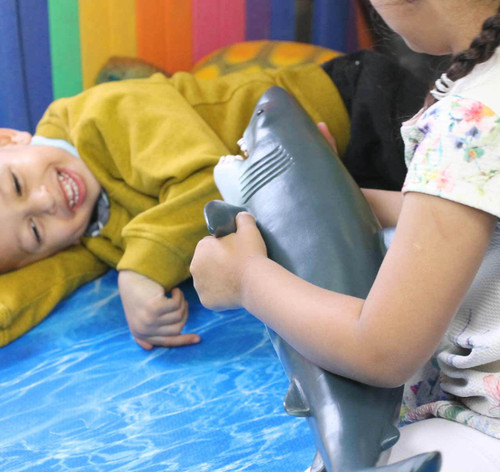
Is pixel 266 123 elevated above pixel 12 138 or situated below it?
above

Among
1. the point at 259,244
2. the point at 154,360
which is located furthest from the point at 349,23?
Result: the point at 259,244

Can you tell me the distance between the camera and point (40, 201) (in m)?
1.45

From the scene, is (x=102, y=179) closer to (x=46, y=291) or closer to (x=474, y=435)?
(x=46, y=291)

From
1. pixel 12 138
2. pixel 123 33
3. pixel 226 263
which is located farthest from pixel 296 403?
pixel 123 33

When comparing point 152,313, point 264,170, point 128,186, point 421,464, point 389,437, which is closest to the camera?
point 421,464

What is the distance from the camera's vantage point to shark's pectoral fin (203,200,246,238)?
862mm

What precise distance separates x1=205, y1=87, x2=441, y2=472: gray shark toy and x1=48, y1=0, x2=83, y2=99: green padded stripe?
924mm

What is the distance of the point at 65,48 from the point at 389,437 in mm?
1464

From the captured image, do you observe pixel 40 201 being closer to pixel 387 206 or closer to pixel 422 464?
pixel 387 206

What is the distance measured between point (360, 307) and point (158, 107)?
3.10ft

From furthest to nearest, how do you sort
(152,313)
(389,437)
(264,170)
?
(152,313)
(264,170)
(389,437)

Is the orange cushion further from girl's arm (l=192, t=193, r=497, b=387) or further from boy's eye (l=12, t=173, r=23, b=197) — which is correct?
girl's arm (l=192, t=193, r=497, b=387)

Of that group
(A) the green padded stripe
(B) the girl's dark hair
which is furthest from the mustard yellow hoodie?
(B) the girl's dark hair

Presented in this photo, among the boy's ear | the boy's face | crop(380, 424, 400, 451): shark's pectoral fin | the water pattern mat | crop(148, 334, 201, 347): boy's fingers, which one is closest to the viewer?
crop(380, 424, 400, 451): shark's pectoral fin
